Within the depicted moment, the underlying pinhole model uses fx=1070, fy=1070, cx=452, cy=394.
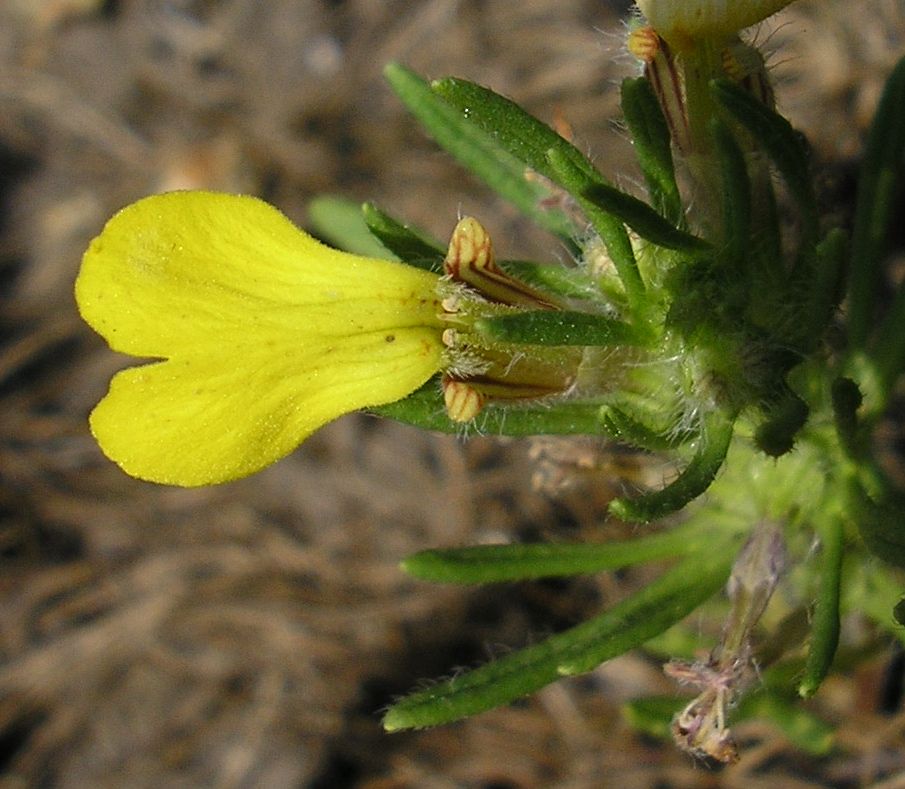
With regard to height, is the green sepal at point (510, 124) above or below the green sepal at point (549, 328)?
above

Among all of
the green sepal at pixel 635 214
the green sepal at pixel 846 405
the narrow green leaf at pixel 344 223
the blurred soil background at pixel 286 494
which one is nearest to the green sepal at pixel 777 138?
the green sepal at pixel 635 214

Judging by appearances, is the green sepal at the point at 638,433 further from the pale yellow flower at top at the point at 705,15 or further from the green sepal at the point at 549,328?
the pale yellow flower at top at the point at 705,15

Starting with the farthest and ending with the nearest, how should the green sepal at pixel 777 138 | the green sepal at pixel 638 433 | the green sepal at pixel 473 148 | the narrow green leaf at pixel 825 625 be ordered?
the green sepal at pixel 473 148 → the narrow green leaf at pixel 825 625 → the green sepal at pixel 638 433 → the green sepal at pixel 777 138

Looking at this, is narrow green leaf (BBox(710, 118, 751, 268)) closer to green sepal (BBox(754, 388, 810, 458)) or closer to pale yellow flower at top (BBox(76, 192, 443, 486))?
green sepal (BBox(754, 388, 810, 458))

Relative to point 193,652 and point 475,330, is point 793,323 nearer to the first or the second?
point 475,330

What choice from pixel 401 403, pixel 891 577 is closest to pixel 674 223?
pixel 401 403

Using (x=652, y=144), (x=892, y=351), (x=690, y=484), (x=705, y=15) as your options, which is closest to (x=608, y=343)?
(x=690, y=484)

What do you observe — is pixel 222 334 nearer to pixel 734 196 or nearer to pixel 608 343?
pixel 608 343

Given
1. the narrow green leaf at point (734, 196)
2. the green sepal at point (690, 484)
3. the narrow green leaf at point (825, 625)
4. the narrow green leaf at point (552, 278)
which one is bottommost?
the narrow green leaf at point (825, 625)
